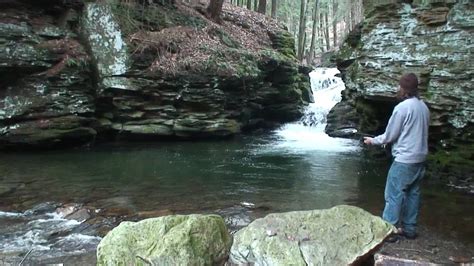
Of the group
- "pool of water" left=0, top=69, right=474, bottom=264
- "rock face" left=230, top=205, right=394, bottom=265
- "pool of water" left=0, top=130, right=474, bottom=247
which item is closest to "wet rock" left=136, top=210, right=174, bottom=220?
"pool of water" left=0, top=69, right=474, bottom=264

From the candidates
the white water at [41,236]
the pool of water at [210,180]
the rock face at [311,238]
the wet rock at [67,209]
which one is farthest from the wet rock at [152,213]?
the rock face at [311,238]

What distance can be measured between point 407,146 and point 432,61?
16.6ft

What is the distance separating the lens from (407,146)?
490cm

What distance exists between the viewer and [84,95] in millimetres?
13141

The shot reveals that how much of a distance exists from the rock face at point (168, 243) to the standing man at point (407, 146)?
82.0 inches

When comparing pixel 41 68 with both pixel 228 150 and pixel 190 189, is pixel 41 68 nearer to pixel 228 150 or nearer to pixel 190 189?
pixel 228 150

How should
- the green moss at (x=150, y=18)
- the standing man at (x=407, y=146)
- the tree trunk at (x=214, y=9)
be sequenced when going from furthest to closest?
the tree trunk at (x=214, y=9) → the green moss at (x=150, y=18) → the standing man at (x=407, y=146)

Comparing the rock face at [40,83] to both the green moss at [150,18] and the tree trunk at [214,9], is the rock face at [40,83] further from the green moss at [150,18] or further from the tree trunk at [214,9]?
the tree trunk at [214,9]

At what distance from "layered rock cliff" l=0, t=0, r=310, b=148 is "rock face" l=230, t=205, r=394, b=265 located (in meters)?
9.69

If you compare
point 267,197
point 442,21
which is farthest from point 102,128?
point 442,21

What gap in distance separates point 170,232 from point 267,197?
388cm

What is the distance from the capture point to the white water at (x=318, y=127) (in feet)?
48.2

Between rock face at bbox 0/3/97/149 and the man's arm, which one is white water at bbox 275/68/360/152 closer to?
rock face at bbox 0/3/97/149

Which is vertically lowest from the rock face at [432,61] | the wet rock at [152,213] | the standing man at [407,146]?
the wet rock at [152,213]
